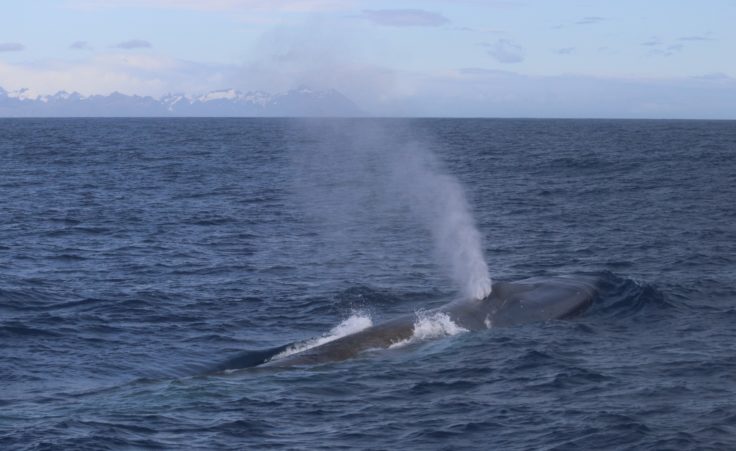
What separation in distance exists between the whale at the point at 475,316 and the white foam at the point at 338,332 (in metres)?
0.06

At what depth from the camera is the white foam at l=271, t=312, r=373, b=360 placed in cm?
3122

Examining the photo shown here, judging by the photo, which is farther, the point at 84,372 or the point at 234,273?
the point at 234,273

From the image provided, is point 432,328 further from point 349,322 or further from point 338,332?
point 349,322

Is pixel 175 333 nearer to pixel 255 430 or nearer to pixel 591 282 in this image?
pixel 255 430

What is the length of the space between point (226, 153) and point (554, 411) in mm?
120763

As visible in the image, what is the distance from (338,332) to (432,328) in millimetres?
3312

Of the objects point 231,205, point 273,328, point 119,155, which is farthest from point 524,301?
point 119,155

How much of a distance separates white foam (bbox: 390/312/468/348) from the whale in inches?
4.0

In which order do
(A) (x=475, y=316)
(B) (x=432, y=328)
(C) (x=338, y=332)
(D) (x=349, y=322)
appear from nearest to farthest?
(B) (x=432, y=328) → (C) (x=338, y=332) → (A) (x=475, y=316) → (D) (x=349, y=322)

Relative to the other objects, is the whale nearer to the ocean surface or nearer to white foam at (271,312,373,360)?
white foam at (271,312,373,360)

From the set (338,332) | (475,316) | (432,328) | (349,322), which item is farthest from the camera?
(349,322)

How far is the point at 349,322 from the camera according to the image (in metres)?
35.2

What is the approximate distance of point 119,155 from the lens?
133 metres

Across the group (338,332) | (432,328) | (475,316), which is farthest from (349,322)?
(475,316)
